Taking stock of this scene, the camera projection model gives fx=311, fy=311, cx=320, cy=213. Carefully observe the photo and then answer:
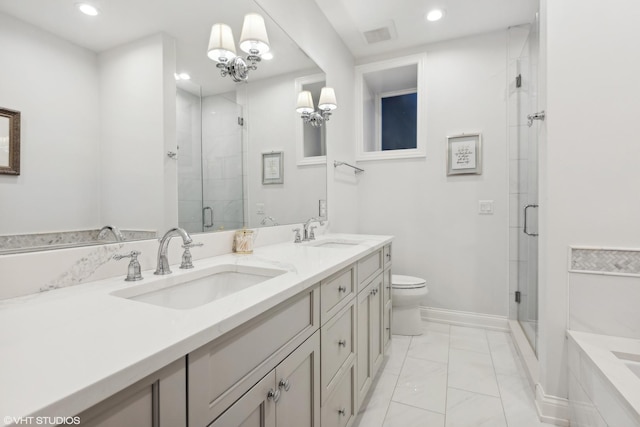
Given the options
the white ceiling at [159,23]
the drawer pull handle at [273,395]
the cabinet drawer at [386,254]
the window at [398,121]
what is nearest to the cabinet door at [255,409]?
the drawer pull handle at [273,395]

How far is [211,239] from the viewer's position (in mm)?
1397

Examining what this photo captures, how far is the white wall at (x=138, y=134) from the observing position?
969mm

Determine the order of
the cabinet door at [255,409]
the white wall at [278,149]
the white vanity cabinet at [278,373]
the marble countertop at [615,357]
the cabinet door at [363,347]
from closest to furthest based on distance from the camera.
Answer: the white vanity cabinet at [278,373] → the cabinet door at [255,409] → the marble countertop at [615,357] → the cabinet door at [363,347] → the white wall at [278,149]

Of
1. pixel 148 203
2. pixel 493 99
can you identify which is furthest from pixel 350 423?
pixel 493 99

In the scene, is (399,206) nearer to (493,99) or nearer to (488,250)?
(488,250)

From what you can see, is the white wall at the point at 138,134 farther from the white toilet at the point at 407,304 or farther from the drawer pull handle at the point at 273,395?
the white toilet at the point at 407,304

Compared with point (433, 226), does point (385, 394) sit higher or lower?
lower

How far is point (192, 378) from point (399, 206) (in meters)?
2.61

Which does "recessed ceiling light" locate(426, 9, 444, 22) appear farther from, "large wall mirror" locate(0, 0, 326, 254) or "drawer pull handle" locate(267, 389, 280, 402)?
"drawer pull handle" locate(267, 389, 280, 402)

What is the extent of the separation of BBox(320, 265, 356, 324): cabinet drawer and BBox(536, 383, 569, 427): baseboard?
3.72 ft

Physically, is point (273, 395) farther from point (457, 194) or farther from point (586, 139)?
point (457, 194)

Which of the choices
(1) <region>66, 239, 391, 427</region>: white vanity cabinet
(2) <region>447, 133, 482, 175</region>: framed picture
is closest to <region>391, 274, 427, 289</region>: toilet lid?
(1) <region>66, 239, 391, 427</region>: white vanity cabinet

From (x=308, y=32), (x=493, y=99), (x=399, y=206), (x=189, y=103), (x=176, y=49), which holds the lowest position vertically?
(x=399, y=206)

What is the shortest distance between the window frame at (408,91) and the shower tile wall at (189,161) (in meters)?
2.00
